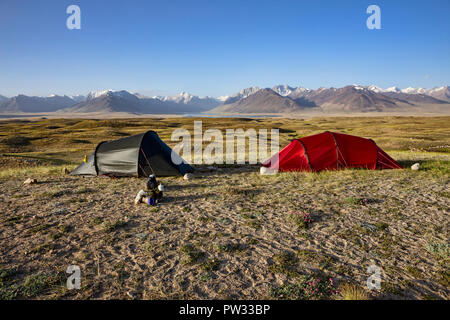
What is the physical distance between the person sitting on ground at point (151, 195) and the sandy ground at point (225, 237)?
14.6 inches

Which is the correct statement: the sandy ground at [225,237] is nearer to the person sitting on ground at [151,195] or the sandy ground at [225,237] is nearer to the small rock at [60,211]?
the small rock at [60,211]

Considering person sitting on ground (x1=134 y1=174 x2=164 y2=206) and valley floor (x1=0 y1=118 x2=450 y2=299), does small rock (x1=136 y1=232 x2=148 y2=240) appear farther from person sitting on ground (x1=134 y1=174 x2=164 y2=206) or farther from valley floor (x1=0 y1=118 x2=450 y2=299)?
person sitting on ground (x1=134 y1=174 x2=164 y2=206)

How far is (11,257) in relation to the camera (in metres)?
5.75

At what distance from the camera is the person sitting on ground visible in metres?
9.20

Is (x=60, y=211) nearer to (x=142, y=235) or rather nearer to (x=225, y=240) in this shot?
(x=142, y=235)

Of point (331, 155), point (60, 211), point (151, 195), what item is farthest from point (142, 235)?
point (331, 155)

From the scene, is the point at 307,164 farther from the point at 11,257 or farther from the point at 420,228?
the point at 11,257

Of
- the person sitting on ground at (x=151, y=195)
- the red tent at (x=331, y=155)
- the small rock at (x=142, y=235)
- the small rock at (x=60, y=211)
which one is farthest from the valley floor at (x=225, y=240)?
the red tent at (x=331, y=155)

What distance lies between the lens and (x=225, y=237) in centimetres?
670

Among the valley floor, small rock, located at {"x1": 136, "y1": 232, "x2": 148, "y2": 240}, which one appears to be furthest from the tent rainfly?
small rock, located at {"x1": 136, "y1": 232, "x2": 148, "y2": 240}

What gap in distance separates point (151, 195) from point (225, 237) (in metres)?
4.00

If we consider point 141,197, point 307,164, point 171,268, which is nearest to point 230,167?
point 307,164

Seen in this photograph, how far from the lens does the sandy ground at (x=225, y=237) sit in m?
4.89

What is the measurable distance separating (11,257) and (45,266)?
112 centimetres
